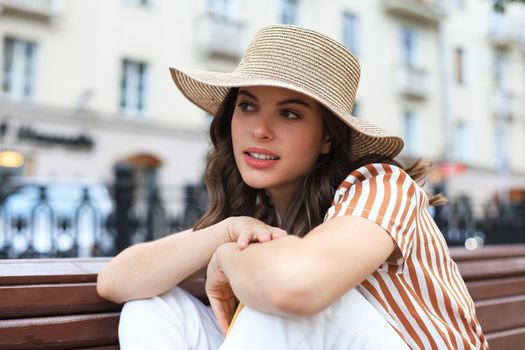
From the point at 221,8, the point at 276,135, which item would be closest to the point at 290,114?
the point at 276,135

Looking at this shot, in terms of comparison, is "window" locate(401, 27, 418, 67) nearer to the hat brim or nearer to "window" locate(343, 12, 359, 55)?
"window" locate(343, 12, 359, 55)

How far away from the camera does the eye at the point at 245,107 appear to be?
70.3 inches

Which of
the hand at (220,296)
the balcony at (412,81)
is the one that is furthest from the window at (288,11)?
the hand at (220,296)

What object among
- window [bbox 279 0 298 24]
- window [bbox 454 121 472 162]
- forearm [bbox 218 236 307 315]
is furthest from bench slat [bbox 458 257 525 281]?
window [bbox 454 121 472 162]

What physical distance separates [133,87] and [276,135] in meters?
13.8

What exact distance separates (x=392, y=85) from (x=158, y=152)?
9109mm

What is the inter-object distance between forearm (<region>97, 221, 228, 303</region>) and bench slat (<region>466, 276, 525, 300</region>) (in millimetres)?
1129

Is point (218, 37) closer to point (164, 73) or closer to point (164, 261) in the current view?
point (164, 73)

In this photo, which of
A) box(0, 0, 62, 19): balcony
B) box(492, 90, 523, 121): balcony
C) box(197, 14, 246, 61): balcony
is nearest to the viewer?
box(0, 0, 62, 19): balcony

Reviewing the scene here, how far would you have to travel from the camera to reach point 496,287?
231cm

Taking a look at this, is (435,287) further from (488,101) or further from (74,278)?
(488,101)

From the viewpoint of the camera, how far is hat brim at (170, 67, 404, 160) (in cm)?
162

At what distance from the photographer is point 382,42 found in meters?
19.9

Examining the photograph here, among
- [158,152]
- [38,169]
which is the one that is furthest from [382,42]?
[38,169]
